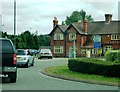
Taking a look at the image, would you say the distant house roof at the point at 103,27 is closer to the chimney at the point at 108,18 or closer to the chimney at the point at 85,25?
the chimney at the point at 108,18

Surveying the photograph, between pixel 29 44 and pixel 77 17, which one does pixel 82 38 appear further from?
pixel 77 17

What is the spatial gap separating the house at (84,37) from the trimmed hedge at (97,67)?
63488mm

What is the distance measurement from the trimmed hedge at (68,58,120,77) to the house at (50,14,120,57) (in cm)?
6349

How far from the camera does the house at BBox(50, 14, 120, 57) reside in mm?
90688

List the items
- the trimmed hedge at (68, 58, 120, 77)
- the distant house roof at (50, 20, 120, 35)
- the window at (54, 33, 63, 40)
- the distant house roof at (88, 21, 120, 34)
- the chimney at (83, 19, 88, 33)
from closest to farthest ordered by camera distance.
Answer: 1. the trimmed hedge at (68, 58, 120, 77)
2. the distant house roof at (88, 21, 120, 34)
3. the distant house roof at (50, 20, 120, 35)
4. the chimney at (83, 19, 88, 33)
5. the window at (54, 33, 63, 40)

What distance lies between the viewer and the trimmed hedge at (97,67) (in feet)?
67.8

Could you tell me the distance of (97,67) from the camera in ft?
73.2

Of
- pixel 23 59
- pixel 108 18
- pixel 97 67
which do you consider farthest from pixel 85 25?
pixel 97 67

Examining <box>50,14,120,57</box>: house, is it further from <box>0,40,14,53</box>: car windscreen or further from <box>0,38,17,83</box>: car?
<box>0,38,17,83</box>: car

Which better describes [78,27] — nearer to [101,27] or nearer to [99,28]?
[99,28]

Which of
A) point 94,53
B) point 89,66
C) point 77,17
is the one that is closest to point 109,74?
point 89,66

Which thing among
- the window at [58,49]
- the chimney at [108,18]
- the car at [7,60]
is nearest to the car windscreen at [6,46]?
the car at [7,60]

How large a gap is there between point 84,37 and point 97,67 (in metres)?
73.1

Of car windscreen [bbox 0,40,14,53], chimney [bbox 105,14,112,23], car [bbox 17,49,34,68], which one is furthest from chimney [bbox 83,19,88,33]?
car windscreen [bbox 0,40,14,53]
